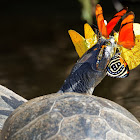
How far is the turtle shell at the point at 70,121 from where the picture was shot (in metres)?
0.54

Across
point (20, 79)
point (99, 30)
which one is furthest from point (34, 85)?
point (99, 30)

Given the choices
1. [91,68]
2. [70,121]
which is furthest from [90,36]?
[70,121]

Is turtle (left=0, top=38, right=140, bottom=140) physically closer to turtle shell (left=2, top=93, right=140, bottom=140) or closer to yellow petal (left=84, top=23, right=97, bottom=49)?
turtle shell (left=2, top=93, right=140, bottom=140)

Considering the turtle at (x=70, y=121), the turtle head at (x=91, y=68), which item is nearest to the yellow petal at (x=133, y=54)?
the turtle head at (x=91, y=68)

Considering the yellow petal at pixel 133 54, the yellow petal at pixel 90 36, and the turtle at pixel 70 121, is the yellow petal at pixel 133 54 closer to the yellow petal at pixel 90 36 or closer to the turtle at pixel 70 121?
the yellow petal at pixel 90 36

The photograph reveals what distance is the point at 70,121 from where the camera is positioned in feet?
1.85

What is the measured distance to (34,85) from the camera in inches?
91.3

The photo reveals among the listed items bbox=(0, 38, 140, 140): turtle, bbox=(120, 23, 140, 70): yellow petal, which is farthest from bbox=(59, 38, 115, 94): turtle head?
bbox=(0, 38, 140, 140): turtle

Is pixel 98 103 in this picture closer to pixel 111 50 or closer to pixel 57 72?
pixel 111 50

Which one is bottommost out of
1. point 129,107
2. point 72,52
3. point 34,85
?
point 129,107

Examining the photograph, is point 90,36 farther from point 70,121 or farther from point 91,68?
point 70,121

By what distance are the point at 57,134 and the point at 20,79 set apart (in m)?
1.84

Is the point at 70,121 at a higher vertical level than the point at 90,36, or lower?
lower

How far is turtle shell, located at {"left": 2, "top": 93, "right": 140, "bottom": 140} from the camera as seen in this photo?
0.54 m
